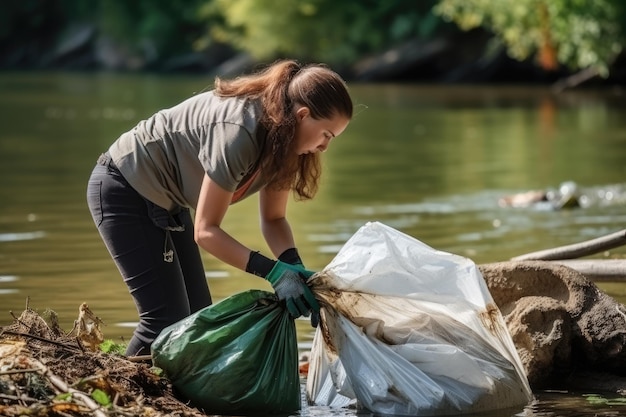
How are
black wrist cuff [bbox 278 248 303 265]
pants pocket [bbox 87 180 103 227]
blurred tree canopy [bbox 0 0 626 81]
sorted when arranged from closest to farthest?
pants pocket [bbox 87 180 103 227], black wrist cuff [bbox 278 248 303 265], blurred tree canopy [bbox 0 0 626 81]

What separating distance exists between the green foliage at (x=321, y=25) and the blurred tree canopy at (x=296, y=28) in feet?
0.11

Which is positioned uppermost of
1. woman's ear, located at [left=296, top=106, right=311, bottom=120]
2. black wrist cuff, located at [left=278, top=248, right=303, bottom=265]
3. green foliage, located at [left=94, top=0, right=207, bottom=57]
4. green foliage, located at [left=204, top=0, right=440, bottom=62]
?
green foliage, located at [left=94, top=0, right=207, bottom=57]

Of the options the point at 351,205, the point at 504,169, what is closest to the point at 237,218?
the point at 351,205

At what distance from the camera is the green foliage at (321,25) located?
1860 inches

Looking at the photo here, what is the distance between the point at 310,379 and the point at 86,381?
3.96ft

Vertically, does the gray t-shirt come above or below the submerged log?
above

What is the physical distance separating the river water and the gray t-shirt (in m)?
0.82

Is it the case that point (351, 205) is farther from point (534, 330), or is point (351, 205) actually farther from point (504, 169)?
point (534, 330)

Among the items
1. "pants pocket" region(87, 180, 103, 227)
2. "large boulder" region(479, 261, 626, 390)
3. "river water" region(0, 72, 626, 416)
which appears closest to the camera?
"pants pocket" region(87, 180, 103, 227)

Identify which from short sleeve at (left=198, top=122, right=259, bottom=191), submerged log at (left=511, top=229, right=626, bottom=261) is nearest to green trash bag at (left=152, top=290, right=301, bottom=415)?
short sleeve at (left=198, top=122, right=259, bottom=191)

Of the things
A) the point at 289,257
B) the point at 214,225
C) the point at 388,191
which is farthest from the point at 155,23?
the point at 214,225

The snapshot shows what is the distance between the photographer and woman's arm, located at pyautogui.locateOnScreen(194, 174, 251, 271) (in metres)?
5.12

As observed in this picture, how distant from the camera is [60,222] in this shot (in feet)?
40.5

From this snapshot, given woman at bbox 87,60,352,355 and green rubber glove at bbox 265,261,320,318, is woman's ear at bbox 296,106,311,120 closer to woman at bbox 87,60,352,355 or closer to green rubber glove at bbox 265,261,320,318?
woman at bbox 87,60,352,355
